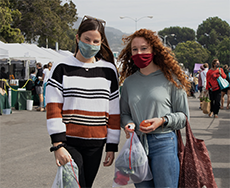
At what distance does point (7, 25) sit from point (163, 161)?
26.8 m

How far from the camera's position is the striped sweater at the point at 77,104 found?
2365mm

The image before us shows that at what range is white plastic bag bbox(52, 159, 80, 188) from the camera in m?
2.23

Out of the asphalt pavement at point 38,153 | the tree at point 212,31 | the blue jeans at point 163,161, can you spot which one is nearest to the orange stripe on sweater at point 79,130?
the blue jeans at point 163,161

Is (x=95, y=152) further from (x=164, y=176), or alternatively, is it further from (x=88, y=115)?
(x=164, y=176)

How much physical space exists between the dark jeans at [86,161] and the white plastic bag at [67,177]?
10 cm

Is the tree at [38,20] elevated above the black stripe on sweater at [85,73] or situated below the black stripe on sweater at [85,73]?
above

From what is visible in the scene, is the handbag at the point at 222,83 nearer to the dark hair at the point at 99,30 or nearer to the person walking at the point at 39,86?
the person walking at the point at 39,86

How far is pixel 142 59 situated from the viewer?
258cm

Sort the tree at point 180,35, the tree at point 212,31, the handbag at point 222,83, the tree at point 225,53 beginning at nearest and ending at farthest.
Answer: the handbag at point 222,83, the tree at point 225,53, the tree at point 212,31, the tree at point 180,35

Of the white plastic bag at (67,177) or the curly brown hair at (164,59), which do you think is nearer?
the white plastic bag at (67,177)

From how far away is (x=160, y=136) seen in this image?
97.8 inches

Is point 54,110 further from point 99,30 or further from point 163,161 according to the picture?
point 163,161

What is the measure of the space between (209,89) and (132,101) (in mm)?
8966

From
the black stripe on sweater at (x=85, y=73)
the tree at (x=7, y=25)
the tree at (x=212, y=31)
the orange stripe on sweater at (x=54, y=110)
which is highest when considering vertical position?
the tree at (x=212, y=31)
